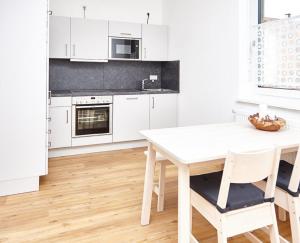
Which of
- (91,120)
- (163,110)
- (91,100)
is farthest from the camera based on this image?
(163,110)

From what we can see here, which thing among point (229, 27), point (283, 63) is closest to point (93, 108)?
point (229, 27)

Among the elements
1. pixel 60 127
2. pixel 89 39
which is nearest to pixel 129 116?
pixel 60 127

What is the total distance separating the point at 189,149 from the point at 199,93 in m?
2.46

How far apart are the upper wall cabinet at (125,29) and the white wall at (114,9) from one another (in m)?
0.38

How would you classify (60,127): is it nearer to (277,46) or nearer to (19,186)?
(19,186)

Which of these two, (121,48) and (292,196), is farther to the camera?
(121,48)

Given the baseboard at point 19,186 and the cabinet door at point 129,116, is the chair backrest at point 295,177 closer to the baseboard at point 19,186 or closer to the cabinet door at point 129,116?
the baseboard at point 19,186

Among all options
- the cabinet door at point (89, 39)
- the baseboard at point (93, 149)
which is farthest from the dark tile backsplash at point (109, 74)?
the baseboard at point (93, 149)

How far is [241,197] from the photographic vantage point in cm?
162

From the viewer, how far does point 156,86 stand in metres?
5.20

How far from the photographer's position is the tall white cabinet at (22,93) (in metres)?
2.59

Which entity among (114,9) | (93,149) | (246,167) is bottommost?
(93,149)

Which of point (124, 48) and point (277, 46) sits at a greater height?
point (124, 48)

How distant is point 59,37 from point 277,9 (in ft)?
9.67
